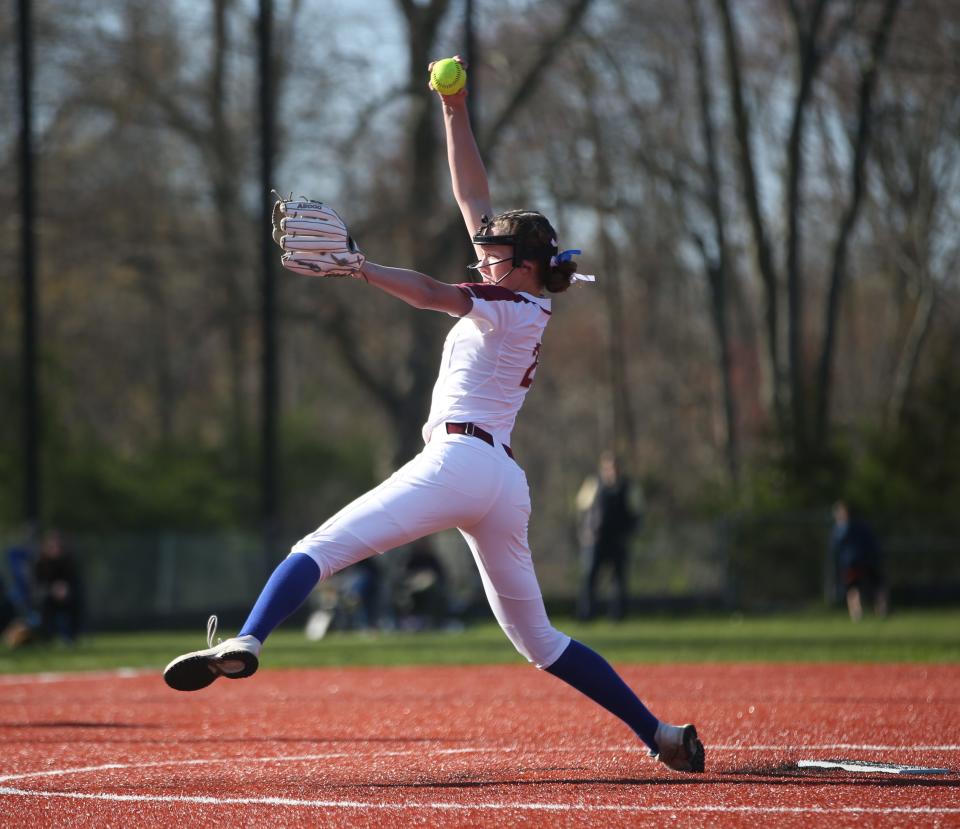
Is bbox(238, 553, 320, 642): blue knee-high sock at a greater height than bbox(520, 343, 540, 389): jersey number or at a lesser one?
lesser

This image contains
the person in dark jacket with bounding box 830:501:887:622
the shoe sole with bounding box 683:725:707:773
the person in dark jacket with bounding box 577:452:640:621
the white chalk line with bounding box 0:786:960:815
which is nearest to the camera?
the white chalk line with bounding box 0:786:960:815

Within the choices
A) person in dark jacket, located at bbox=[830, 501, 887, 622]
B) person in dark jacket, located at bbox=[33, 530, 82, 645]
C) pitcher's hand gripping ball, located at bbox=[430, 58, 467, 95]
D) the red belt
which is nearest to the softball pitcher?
the red belt

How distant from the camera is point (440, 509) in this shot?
229 inches

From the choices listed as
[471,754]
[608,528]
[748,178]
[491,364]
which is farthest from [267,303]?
[491,364]

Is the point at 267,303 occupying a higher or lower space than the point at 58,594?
higher

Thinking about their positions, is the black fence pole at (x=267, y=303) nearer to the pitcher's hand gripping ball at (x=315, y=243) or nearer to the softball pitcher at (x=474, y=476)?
the softball pitcher at (x=474, y=476)

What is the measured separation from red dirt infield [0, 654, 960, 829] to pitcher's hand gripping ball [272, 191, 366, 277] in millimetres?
1969

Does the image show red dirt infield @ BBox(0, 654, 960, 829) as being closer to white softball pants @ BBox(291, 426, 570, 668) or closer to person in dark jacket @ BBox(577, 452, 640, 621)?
white softball pants @ BBox(291, 426, 570, 668)

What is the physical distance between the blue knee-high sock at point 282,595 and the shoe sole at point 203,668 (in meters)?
0.17

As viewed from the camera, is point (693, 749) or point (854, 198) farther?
point (854, 198)

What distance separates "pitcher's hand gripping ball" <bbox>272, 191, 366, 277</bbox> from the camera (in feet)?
18.4

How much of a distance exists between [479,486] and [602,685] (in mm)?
1062

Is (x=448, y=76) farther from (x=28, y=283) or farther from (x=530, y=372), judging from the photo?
(x=28, y=283)

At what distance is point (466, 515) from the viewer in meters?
5.89
